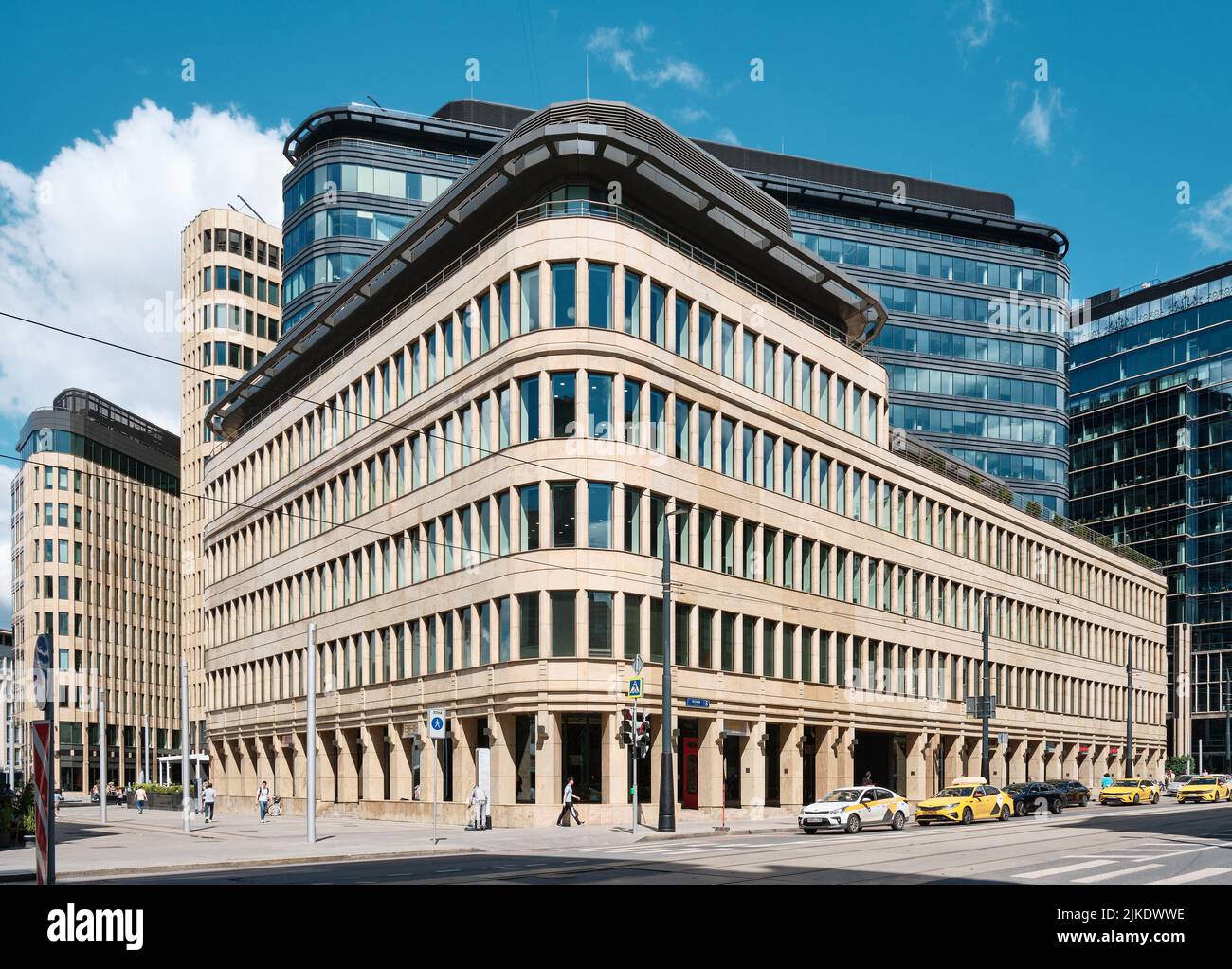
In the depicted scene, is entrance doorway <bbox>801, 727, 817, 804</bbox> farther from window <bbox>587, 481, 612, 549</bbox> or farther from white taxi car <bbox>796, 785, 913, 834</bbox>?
white taxi car <bbox>796, 785, 913, 834</bbox>

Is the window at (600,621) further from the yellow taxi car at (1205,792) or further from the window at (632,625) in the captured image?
the yellow taxi car at (1205,792)

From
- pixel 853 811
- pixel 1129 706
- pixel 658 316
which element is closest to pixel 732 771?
pixel 853 811

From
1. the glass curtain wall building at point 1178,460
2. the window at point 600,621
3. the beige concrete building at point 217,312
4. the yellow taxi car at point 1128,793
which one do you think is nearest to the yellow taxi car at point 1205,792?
the yellow taxi car at point 1128,793

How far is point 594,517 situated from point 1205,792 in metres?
37.4

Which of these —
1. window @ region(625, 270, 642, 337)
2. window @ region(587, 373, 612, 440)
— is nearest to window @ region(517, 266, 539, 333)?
window @ region(587, 373, 612, 440)

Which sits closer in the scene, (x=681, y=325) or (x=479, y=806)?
(x=479, y=806)

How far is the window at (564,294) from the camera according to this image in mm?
47875

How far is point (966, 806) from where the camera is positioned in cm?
4294

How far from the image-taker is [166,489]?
15312 cm

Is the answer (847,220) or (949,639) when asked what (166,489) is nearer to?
(847,220)

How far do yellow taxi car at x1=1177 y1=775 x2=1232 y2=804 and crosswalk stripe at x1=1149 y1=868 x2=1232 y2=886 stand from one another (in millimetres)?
46960

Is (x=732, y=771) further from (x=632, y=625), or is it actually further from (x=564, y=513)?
(x=564, y=513)

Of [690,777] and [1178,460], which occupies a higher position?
[1178,460]
